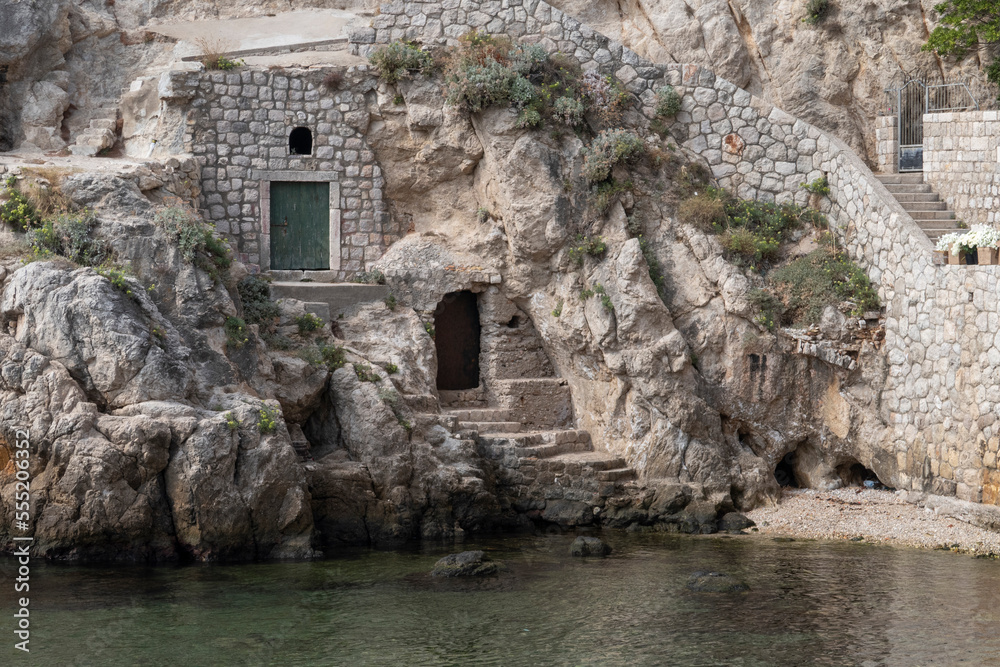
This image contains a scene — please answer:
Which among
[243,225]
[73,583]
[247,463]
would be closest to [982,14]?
[243,225]

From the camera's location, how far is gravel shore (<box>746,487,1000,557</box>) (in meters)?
16.8

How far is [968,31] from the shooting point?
68.6 feet

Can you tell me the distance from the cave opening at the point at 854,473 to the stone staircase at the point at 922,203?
4081mm

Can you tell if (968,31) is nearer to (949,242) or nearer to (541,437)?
(949,242)

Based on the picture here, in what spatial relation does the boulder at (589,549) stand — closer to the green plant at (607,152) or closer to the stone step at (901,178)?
the green plant at (607,152)

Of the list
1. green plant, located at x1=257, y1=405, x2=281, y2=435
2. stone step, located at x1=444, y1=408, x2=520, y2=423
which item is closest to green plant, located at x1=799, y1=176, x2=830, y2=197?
stone step, located at x1=444, y1=408, x2=520, y2=423

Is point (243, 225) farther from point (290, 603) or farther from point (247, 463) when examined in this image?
point (290, 603)

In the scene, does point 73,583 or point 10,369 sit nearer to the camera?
Result: point 73,583

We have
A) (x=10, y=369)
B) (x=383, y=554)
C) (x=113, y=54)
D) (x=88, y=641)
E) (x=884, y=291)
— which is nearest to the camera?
(x=88, y=641)

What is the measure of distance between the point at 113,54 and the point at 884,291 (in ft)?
49.4

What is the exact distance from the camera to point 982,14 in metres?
20.8

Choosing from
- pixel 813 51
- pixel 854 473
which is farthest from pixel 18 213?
pixel 813 51

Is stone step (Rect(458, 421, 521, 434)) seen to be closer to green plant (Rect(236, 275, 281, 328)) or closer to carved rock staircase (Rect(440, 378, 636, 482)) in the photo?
carved rock staircase (Rect(440, 378, 636, 482))

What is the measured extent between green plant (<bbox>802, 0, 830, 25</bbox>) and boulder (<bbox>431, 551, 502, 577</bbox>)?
1253cm
